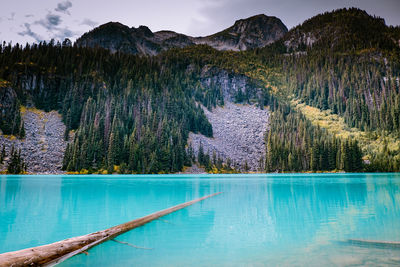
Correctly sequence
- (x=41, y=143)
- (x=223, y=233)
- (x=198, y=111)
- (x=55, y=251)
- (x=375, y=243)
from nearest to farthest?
(x=55, y=251), (x=375, y=243), (x=223, y=233), (x=41, y=143), (x=198, y=111)

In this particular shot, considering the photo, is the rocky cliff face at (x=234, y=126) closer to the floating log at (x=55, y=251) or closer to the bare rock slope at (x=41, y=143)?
the bare rock slope at (x=41, y=143)

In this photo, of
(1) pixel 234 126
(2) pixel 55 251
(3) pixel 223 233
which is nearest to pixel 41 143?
(1) pixel 234 126

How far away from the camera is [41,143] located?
8950 centimetres

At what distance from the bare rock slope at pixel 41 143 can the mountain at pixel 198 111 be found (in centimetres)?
54

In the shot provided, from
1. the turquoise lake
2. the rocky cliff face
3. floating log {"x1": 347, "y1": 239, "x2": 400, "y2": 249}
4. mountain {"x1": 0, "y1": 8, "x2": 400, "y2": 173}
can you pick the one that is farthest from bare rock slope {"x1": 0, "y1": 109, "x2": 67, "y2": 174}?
floating log {"x1": 347, "y1": 239, "x2": 400, "y2": 249}

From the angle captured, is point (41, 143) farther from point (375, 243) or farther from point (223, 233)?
point (375, 243)

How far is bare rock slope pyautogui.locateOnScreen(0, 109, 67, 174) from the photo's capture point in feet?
266

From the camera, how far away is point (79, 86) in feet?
419

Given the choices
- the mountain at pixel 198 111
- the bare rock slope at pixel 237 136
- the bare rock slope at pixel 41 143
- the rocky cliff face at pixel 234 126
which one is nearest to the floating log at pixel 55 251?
the mountain at pixel 198 111

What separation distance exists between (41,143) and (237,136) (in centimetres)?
8080

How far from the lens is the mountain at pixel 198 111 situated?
94.4m

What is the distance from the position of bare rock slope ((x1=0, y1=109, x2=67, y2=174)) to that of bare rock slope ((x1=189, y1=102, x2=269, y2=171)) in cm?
5111

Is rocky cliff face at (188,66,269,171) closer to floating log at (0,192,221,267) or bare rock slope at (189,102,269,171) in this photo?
bare rock slope at (189,102,269,171)

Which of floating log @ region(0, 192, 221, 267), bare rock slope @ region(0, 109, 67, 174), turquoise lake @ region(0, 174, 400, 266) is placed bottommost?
turquoise lake @ region(0, 174, 400, 266)
